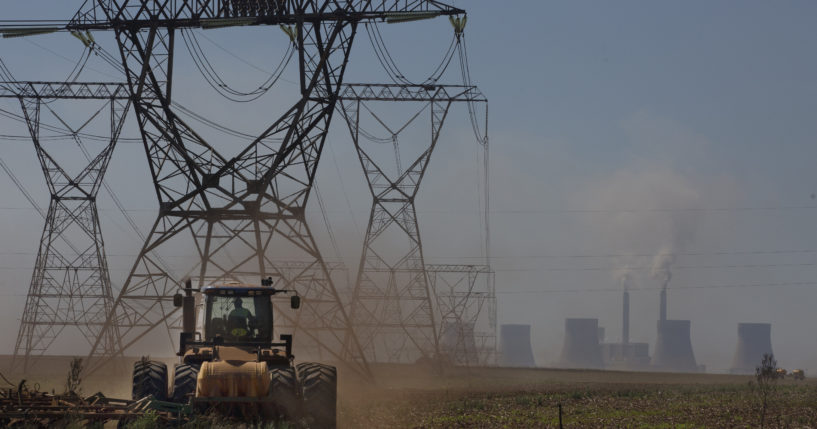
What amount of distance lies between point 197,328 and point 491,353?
115 metres

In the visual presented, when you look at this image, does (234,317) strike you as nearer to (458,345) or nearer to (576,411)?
(576,411)

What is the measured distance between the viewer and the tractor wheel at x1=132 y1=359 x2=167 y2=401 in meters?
20.7

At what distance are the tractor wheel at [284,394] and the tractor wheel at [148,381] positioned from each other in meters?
2.37

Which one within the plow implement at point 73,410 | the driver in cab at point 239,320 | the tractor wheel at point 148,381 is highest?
the driver in cab at point 239,320

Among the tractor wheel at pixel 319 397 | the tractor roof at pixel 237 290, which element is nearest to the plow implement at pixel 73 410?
the tractor wheel at pixel 319 397

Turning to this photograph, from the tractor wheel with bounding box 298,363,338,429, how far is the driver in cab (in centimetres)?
262

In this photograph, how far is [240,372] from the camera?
65.0 ft

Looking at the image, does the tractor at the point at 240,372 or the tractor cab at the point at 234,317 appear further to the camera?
the tractor cab at the point at 234,317

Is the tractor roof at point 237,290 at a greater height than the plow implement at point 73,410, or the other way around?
the tractor roof at point 237,290

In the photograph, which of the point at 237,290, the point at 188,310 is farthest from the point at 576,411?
the point at 188,310

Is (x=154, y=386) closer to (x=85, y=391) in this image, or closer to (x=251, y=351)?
(x=251, y=351)

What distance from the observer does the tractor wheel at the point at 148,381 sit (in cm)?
2069

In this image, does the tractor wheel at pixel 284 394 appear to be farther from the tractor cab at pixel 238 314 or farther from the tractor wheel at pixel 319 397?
the tractor cab at pixel 238 314

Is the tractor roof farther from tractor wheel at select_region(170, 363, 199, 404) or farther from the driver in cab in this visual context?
tractor wheel at select_region(170, 363, 199, 404)
